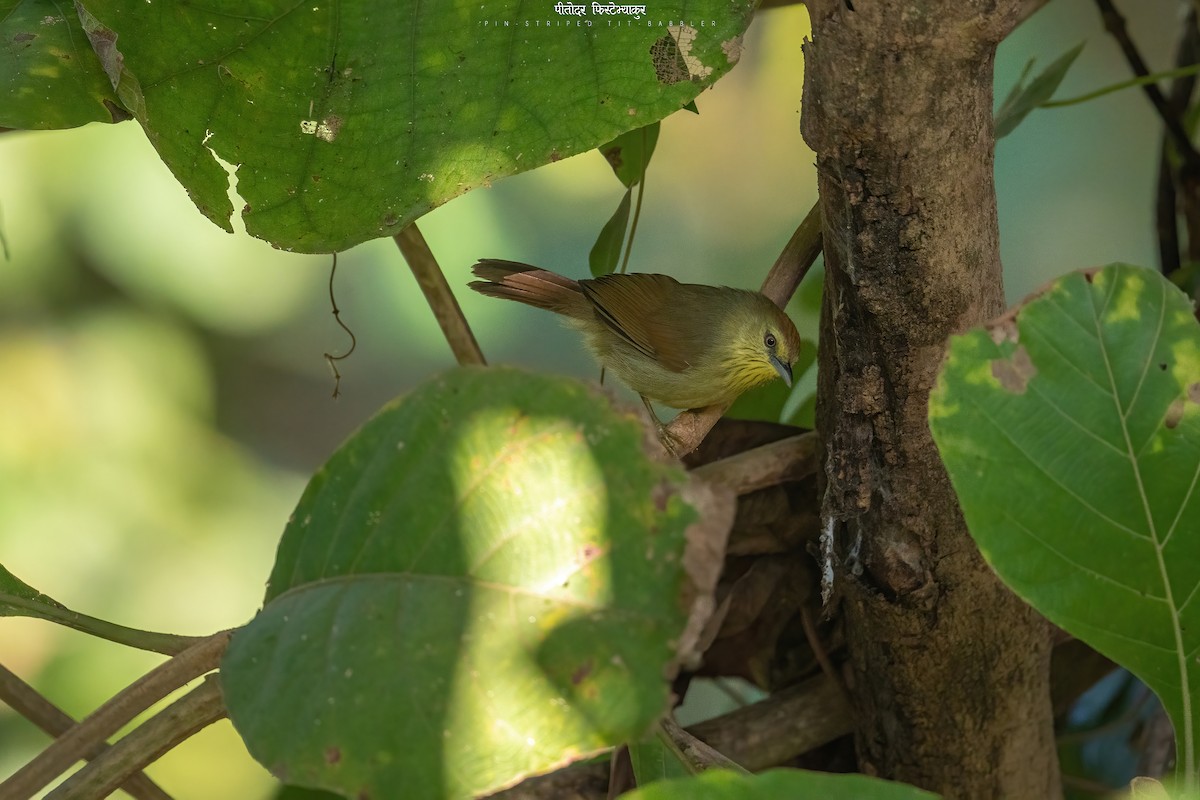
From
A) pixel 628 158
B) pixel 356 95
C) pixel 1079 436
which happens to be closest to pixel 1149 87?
pixel 628 158

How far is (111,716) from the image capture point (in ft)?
3.35

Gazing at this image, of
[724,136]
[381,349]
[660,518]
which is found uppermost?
[724,136]

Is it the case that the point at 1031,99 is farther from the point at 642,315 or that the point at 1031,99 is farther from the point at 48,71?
the point at 48,71

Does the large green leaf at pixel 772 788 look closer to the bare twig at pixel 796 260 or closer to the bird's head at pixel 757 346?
the bare twig at pixel 796 260

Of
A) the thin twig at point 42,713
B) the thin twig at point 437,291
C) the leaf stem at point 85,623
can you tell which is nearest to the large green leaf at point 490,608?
the leaf stem at point 85,623

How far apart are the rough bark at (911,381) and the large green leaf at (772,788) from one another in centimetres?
49

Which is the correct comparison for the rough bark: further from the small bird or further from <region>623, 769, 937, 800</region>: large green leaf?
the small bird

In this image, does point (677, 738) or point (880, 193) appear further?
point (677, 738)

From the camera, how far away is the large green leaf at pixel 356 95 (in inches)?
43.1

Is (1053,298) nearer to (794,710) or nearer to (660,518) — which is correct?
(660,518)

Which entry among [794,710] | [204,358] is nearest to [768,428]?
[794,710]

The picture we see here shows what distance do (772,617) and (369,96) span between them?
0.88 meters

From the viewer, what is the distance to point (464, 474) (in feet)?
2.44

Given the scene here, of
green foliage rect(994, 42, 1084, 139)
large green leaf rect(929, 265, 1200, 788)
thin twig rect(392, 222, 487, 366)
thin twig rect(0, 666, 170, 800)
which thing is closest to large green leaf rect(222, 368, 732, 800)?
large green leaf rect(929, 265, 1200, 788)
